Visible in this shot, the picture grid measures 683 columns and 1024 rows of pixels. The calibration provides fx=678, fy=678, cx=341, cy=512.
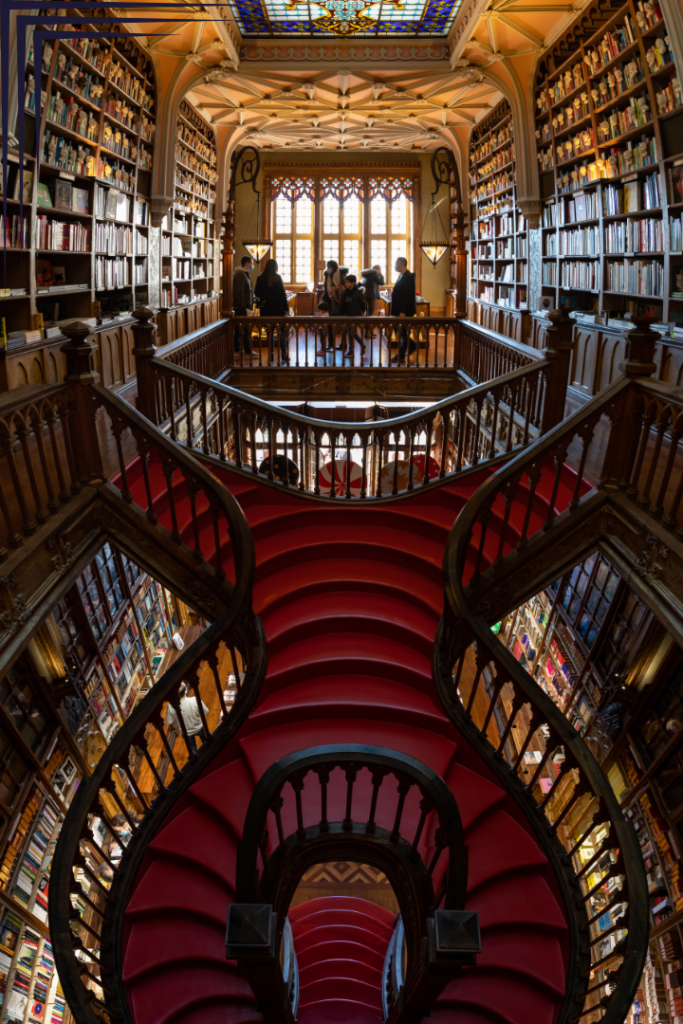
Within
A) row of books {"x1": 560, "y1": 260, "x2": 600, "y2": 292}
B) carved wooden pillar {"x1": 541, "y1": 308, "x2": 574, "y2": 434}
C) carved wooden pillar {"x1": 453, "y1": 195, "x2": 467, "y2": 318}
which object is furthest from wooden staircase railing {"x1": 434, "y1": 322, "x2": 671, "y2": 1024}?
carved wooden pillar {"x1": 453, "y1": 195, "x2": 467, "y2": 318}

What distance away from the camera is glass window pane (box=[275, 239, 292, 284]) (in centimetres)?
1633

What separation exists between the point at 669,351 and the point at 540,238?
3.85 meters

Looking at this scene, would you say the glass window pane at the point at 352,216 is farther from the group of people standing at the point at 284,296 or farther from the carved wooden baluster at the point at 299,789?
the carved wooden baluster at the point at 299,789

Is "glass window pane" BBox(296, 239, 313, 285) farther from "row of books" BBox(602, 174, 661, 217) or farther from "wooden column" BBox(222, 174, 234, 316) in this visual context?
"row of books" BBox(602, 174, 661, 217)

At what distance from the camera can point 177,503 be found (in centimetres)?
529

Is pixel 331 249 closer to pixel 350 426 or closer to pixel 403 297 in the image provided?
pixel 403 297

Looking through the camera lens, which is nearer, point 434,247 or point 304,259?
point 434,247

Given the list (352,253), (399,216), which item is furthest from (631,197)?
(352,253)

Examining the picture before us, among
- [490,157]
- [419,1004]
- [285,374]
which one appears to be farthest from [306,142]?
[419,1004]

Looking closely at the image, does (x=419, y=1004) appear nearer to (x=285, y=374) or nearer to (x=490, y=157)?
(x=285, y=374)

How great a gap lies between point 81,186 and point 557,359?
15.4 ft

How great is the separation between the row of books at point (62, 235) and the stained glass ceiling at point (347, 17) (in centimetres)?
334

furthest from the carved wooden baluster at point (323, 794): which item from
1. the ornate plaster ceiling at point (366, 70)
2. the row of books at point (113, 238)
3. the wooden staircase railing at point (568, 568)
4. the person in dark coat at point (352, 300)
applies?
the person in dark coat at point (352, 300)

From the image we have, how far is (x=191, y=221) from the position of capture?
10.6 metres
